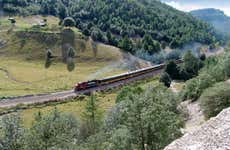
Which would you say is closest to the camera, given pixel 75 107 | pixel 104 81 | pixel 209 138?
pixel 209 138

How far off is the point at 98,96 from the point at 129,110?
7308cm

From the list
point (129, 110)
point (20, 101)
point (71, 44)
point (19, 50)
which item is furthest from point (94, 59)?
point (129, 110)

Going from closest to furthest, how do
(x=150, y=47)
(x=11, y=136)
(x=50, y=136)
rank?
(x=11, y=136) → (x=50, y=136) → (x=150, y=47)

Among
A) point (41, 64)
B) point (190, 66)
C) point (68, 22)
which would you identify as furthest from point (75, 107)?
point (68, 22)

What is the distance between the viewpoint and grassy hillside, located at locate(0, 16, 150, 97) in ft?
423

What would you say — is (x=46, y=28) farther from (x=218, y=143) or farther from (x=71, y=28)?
(x=218, y=143)

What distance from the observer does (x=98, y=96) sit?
11750 cm

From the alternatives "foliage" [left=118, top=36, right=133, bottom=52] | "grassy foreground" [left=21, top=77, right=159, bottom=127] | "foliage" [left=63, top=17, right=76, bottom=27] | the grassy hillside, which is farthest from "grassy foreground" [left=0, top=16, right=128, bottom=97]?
"grassy foreground" [left=21, top=77, right=159, bottom=127]

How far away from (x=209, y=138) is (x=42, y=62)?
133981 mm

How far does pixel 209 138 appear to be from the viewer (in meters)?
29.7

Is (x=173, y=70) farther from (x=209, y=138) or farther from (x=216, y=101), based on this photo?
(x=209, y=138)

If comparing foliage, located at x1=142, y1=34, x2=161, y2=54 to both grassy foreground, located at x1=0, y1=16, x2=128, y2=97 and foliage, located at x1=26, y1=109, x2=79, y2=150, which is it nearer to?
grassy foreground, located at x1=0, y1=16, x2=128, y2=97

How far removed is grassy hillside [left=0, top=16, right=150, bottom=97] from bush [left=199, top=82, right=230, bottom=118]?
71.8 metres

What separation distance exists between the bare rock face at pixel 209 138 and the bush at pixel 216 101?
94.9 feet
